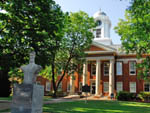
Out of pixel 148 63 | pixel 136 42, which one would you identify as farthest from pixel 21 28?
pixel 148 63

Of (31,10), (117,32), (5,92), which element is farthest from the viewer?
(5,92)

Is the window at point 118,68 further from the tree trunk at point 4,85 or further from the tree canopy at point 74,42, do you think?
the tree trunk at point 4,85

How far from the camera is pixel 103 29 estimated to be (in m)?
44.5

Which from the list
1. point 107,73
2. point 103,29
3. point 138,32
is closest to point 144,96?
point 107,73

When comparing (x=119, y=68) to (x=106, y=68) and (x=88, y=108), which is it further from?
(x=88, y=108)

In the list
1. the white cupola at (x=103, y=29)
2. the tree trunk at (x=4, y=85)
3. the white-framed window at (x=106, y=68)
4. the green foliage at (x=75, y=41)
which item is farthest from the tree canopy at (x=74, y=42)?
the white cupola at (x=103, y=29)

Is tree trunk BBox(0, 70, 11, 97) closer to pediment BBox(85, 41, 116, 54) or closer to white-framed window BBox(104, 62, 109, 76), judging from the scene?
pediment BBox(85, 41, 116, 54)

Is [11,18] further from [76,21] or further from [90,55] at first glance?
[90,55]

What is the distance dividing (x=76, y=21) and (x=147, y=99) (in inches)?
680

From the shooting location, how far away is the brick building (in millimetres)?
35094

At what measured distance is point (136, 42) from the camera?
21516mm

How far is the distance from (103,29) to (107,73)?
11590mm

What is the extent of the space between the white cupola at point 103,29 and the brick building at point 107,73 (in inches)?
244

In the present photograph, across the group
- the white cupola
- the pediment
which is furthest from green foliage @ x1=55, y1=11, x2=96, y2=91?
the white cupola
